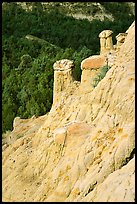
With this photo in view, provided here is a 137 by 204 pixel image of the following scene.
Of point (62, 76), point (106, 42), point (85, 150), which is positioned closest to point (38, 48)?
point (106, 42)

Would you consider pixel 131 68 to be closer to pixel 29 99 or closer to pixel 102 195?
pixel 102 195

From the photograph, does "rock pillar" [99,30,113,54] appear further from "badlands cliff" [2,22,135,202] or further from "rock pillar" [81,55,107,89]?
"badlands cliff" [2,22,135,202]

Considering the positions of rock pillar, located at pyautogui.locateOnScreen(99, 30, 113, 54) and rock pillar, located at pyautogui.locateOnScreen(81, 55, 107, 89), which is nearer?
rock pillar, located at pyautogui.locateOnScreen(81, 55, 107, 89)

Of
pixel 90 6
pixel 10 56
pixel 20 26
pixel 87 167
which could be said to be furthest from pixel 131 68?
pixel 90 6

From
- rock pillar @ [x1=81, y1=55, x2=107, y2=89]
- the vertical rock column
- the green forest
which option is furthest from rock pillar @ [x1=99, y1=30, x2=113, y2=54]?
the vertical rock column

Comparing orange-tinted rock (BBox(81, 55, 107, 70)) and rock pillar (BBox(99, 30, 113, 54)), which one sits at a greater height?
rock pillar (BBox(99, 30, 113, 54))

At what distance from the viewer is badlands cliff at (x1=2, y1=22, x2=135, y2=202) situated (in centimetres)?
1514

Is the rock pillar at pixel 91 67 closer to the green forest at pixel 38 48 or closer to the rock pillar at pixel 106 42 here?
the green forest at pixel 38 48

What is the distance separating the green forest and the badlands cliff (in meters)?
6.29

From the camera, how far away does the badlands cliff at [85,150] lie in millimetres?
15141

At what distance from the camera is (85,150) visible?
17.0 metres

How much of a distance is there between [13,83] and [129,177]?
141 feet

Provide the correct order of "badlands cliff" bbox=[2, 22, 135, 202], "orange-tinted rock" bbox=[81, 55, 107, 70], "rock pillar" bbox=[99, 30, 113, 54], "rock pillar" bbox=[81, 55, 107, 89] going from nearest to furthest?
"badlands cliff" bbox=[2, 22, 135, 202], "rock pillar" bbox=[81, 55, 107, 89], "orange-tinted rock" bbox=[81, 55, 107, 70], "rock pillar" bbox=[99, 30, 113, 54]

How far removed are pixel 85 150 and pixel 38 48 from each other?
210 ft
